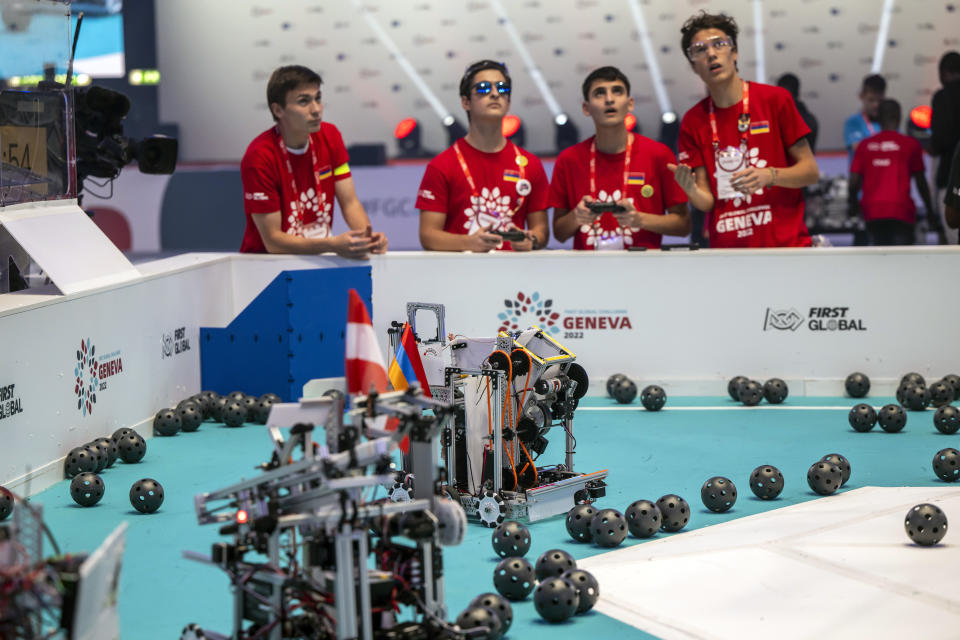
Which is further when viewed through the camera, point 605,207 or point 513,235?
point 513,235

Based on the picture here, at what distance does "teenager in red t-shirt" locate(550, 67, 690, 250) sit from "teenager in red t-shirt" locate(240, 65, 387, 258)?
1551 millimetres

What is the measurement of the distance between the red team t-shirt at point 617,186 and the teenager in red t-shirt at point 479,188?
0.21 metres

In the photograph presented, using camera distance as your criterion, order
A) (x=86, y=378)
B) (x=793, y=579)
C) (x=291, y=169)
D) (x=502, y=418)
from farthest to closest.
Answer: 1. (x=291, y=169)
2. (x=86, y=378)
3. (x=502, y=418)
4. (x=793, y=579)

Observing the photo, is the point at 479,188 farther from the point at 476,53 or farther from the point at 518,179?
the point at 476,53

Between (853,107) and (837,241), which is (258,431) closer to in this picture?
(837,241)

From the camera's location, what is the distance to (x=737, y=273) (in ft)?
32.1

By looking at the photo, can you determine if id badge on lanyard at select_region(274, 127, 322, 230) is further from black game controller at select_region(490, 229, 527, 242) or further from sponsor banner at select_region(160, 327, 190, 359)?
black game controller at select_region(490, 229, 527, 242)

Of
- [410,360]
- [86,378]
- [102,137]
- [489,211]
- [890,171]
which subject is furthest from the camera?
[890,171]

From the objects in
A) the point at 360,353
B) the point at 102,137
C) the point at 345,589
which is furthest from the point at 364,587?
the point at 102,137

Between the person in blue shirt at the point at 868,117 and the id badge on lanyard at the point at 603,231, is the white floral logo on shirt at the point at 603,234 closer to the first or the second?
the id badge on lanyard at the point at 603,231

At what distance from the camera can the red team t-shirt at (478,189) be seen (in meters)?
9.96

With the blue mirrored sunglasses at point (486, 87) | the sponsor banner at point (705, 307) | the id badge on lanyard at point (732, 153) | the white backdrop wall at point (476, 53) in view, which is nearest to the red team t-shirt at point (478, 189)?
the sponsor banner at point (705, 307)

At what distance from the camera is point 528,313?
9.88m

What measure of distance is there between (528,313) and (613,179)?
1245mm
